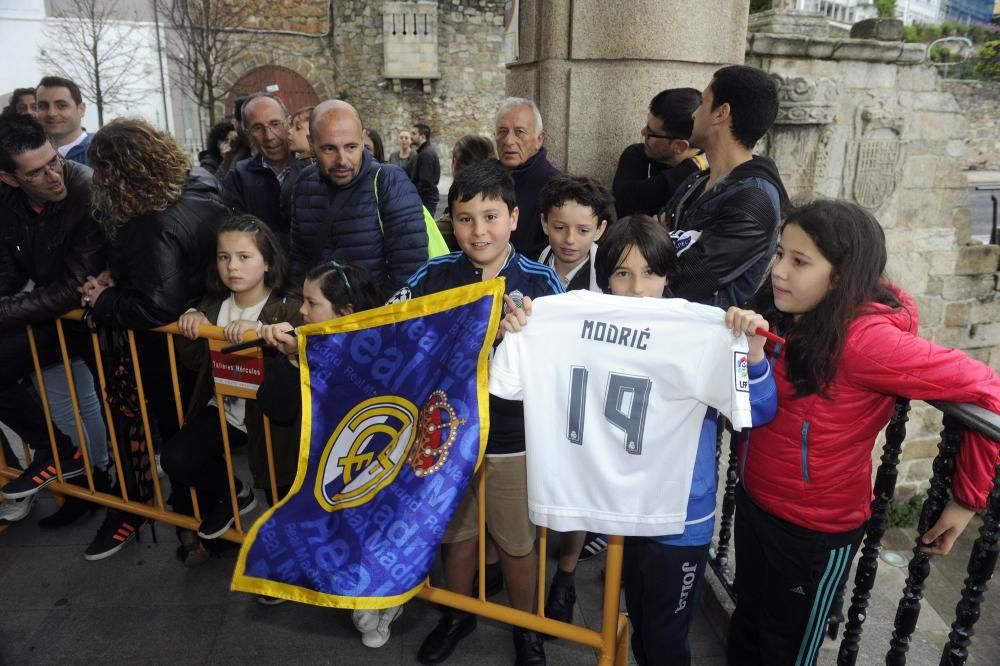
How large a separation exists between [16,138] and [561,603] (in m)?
3.31

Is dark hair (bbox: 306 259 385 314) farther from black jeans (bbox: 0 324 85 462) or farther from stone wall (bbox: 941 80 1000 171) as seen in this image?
stone wall (bbox: 941 80 1000 171)

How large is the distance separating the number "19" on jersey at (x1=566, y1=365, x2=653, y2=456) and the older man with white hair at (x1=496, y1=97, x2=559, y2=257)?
71.3 inches

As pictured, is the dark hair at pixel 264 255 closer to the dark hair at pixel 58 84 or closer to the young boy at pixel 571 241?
the young boy at pixel 571 241

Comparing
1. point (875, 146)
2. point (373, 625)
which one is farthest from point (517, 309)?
point (875, 146)

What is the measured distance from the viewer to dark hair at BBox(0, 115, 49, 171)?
314 centimetres

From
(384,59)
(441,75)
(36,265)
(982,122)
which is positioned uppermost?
(384,59)

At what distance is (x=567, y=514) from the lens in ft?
7.13

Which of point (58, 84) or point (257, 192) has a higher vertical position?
point (58, 84)

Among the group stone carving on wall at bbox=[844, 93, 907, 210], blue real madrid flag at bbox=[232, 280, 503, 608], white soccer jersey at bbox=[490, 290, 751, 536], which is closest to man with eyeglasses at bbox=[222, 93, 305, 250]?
blue real madrid flag at bbox=[232, 280, 503, 608]

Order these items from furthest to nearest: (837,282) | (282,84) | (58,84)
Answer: (282,84), (58,84), (837,282)

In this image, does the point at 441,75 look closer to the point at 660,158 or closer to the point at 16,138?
the point at 660,158

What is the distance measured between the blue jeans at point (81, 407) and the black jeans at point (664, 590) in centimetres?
305

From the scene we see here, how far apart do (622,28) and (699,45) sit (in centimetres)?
53

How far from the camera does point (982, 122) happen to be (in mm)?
28172
